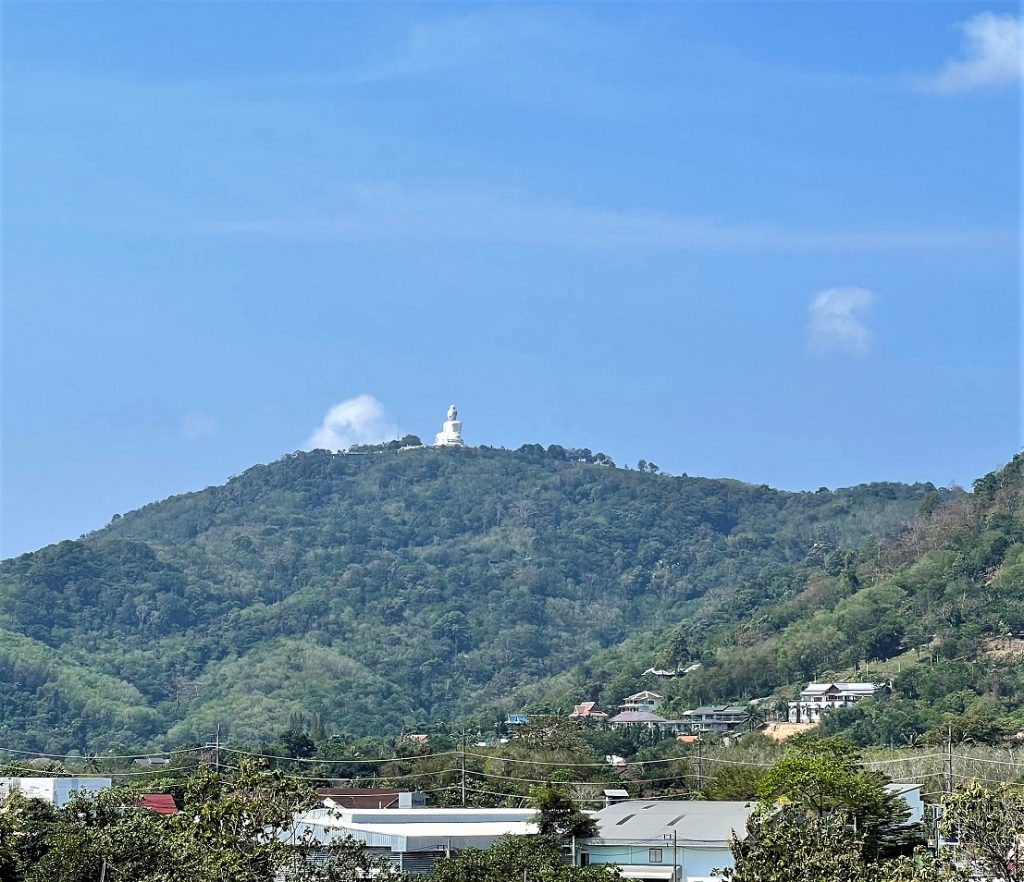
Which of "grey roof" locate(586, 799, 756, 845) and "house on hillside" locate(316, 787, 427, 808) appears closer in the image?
"grey roof" locate(586, 799, 756, 845)

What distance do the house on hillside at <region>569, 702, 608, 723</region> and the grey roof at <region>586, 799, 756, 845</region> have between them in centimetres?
5827

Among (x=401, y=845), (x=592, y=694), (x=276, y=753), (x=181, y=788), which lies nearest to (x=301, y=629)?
(x=592, y=694)

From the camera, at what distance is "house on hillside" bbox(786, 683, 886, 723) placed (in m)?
91.8

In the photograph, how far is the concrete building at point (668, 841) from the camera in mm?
41875

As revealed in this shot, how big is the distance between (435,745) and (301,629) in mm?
67281

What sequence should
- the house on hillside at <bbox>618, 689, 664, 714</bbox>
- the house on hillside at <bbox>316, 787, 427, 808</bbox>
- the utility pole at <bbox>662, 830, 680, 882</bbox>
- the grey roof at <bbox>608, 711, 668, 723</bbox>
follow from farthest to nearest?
the house on hillside at <bbox>618, 689, 664, 714</bbox> < the grey roof at <bbox>608, 711, 668, 723</bbox> < the house on hillside at <bbox>316, 787, 427, 808</bbox> < the utility pole at <bbox>662, 830, 680, 882</bbox>

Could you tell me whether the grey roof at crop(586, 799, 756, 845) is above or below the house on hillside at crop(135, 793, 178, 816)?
below

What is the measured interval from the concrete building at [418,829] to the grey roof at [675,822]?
2.56m

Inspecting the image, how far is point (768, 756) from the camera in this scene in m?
68.5

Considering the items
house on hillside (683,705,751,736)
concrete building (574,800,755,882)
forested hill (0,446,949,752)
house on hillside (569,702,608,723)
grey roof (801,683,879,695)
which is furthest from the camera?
forested hill (0,446,949,752)

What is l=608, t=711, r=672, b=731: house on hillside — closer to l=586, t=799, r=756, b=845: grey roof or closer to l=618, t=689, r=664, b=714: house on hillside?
l=618, t=689, r=664, b=714: house on hillside

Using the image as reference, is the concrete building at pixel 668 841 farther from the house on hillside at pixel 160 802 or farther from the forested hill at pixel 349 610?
the forested hill at pixel 349 610

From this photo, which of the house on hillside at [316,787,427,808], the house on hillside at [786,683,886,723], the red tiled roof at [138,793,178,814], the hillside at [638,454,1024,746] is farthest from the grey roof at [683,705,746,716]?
the red tiled roof at [138,793,178,814]

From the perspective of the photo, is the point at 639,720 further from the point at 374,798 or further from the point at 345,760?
the point at 374,798
